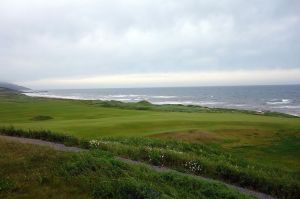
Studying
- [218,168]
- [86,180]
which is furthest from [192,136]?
[86,180]

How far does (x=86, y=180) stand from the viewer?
412 inches

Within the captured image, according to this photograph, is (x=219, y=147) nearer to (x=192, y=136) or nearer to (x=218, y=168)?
(x=192, y=136)

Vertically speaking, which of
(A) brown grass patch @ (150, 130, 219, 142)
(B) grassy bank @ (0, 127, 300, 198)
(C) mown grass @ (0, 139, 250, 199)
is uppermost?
(C) mown grass @ (0, 139, 250, 199)

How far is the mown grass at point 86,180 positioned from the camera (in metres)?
9.67

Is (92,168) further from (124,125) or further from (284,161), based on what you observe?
(124,125)

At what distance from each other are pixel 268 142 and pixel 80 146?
14.2 metres

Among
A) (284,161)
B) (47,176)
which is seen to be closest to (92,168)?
(47,176)

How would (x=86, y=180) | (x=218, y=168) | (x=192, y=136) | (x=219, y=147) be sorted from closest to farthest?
(x=86, y=180) → (x=218, y=168) → (x=219, y=147) → (x=192, y=136)

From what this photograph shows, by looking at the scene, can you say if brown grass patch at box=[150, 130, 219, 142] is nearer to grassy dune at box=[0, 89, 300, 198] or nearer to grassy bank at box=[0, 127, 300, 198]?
grassy dune at box=[0, 89, 300, 198]

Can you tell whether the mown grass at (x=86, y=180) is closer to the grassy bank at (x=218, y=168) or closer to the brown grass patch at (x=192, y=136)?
the grassy bank at (x=218, y=168)

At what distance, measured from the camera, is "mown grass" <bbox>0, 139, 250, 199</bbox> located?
9.67m

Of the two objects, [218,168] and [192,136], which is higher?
[218,168]

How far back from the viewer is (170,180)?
451 inches

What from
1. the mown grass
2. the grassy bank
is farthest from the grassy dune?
the mown grass
